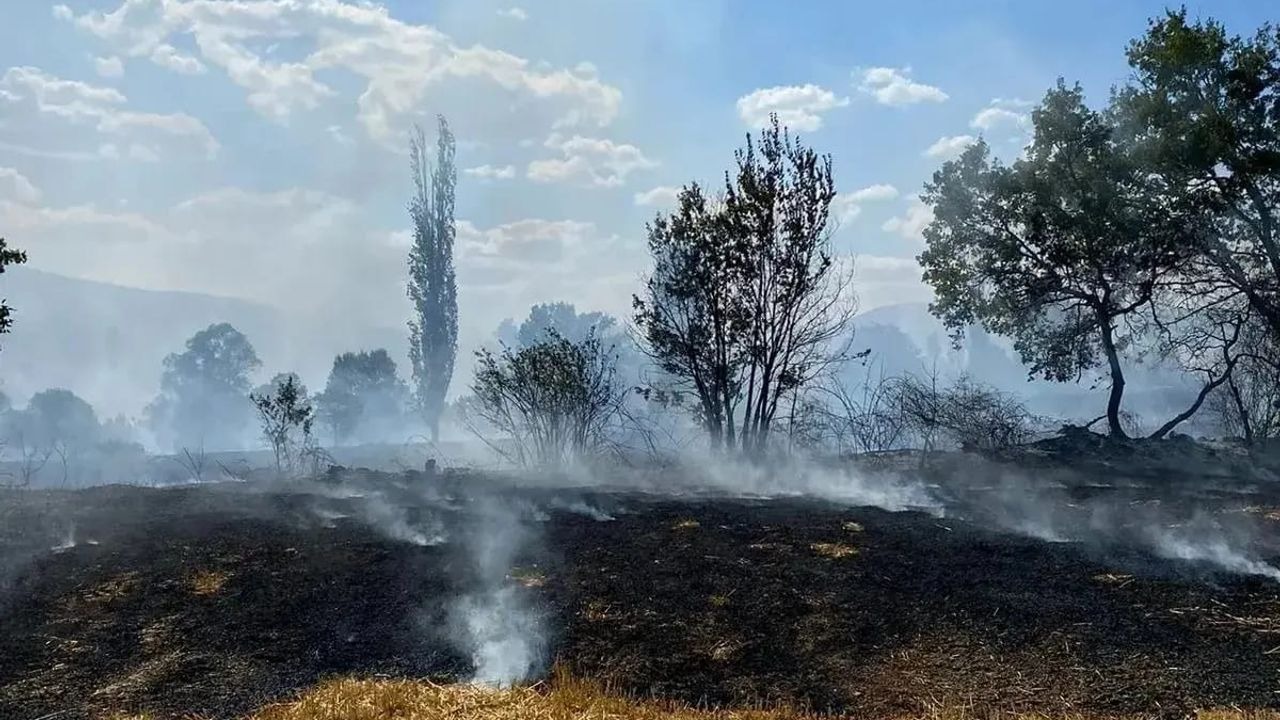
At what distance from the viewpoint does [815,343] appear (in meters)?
15.4

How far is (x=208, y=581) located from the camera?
590 centimetres

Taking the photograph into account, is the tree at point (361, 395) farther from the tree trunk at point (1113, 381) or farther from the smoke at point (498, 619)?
the smoke at point (498, 619)

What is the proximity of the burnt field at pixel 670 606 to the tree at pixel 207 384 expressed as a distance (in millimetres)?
72190

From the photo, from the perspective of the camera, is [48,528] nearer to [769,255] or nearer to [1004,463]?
[769,255]

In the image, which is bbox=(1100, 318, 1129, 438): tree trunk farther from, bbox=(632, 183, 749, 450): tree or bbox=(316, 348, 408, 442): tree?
bbox=(316, 348, 408, 442): tree

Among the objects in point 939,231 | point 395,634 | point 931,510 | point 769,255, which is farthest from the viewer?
point 939,231

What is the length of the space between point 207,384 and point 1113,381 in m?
75.9

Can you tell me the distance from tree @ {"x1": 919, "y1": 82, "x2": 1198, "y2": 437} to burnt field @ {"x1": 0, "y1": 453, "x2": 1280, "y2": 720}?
334 inches

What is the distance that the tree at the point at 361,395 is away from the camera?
6519 cm

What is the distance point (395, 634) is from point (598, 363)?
12905 millimetres

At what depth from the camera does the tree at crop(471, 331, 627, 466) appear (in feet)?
52.2

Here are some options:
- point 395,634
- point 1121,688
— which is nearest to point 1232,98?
point 1121,688

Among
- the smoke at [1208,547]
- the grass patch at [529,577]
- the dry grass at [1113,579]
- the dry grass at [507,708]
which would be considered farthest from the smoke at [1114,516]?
the grass patch at [529,577]

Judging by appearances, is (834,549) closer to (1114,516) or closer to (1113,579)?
(1113,579)
